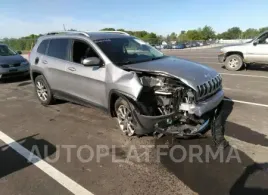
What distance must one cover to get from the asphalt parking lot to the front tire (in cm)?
15

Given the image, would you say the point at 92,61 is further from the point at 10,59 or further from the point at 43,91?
the point at 10,59

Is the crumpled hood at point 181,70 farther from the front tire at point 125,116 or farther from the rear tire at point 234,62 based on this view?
the rear tire at point 234,62

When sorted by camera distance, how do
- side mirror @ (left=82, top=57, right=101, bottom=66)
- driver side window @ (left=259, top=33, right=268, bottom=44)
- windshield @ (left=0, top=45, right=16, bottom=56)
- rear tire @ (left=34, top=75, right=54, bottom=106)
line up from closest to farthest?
side mirror @ (left=82, top=57, right=101, bottom=66), rear tire @ (left=34, top=75, right=54, bottom=106), driver side window @ (left=259, top=33, right=268, bottom=44), windshield @ (left=0, top=45, right=16, bottom=56)

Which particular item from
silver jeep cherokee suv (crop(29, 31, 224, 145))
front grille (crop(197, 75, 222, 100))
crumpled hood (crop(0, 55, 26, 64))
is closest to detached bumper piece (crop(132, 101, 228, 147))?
silver jeep cherokee suv (crop(29, 31, 224, 145))

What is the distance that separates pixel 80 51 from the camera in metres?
5.90

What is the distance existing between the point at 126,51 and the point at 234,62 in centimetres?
825

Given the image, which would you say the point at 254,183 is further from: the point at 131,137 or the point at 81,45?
the point at 81,45

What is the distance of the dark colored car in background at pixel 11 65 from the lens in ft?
36.5

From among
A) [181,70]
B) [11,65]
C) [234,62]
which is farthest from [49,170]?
[234,62]

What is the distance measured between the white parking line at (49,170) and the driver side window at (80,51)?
2088 mm

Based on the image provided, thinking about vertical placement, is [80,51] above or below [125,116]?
above

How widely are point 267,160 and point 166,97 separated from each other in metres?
1.77

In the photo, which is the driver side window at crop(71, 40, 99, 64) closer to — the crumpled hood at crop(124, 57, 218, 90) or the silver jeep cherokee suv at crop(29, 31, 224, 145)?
the silver jeep cherokee suv at crop(29, 31, 224, 145)

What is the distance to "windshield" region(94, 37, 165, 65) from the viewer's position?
5359 millimetres
